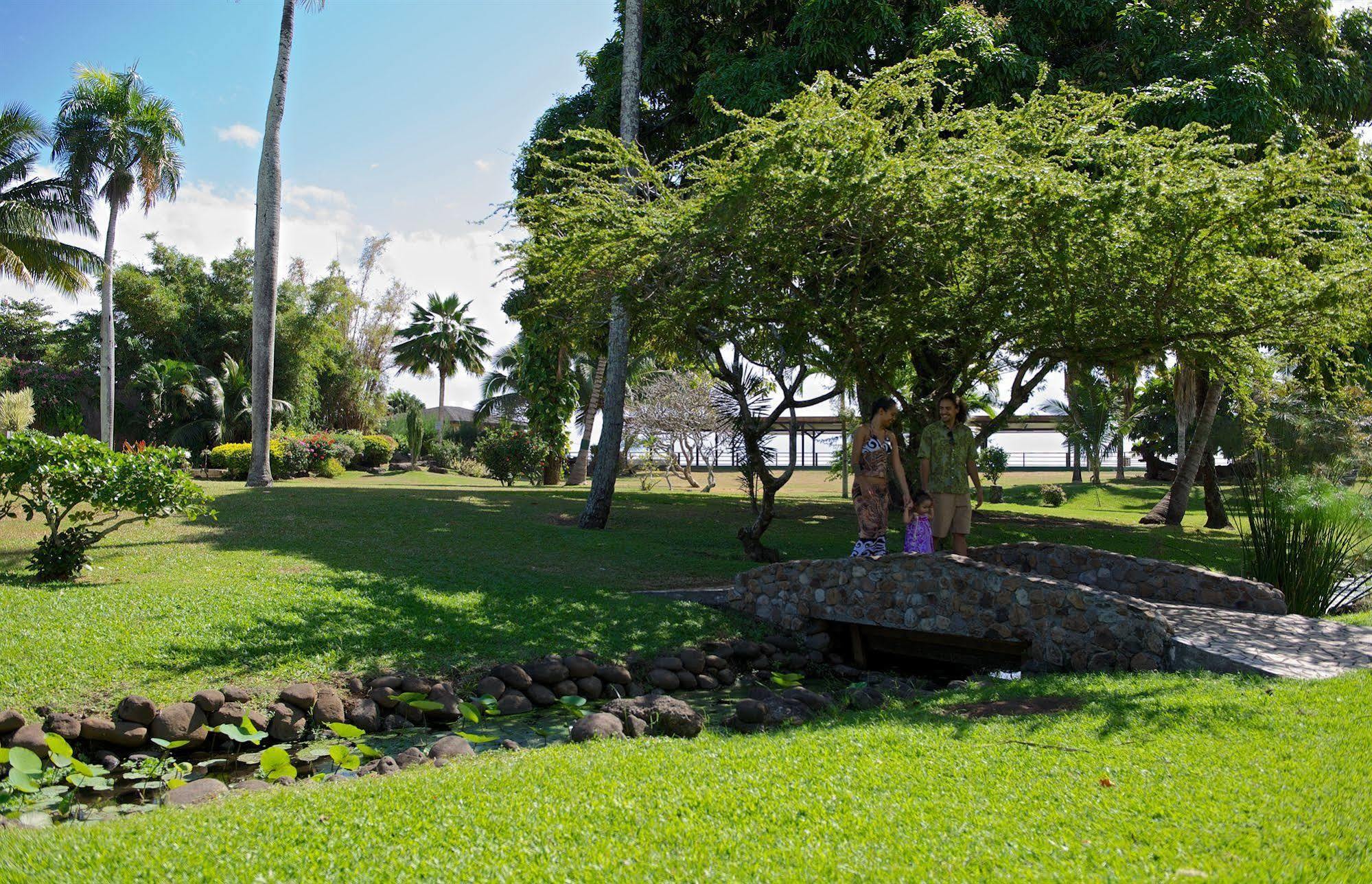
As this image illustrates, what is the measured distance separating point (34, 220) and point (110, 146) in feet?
11.1

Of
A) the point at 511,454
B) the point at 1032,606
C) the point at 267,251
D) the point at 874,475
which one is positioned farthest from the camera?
the point at 511,454

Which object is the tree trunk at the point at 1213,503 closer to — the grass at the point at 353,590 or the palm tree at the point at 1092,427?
the grass at the point at 353,590

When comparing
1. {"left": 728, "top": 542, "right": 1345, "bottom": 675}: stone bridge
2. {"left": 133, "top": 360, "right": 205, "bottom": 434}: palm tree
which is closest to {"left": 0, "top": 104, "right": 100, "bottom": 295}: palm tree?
{"left": 133, "top": 360, "right": 205, "bottom": 434}: palm tree

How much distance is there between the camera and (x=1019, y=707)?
6.32 meters

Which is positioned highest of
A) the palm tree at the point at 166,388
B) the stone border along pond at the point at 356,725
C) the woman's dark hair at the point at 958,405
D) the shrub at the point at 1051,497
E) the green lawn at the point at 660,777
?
the palm tree at the point at 166,388

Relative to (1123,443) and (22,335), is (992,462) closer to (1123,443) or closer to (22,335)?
(1123,443)

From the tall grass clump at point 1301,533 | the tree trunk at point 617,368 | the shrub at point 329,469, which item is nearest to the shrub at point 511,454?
the shrub at point 329,469

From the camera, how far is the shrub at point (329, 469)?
1096 inches

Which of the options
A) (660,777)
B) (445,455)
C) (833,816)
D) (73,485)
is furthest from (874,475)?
(445,455)

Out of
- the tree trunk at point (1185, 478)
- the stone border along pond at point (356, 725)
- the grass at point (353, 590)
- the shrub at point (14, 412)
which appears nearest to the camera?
the stone border along pond at point (356, 725)

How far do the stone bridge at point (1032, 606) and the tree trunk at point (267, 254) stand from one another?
14.5m

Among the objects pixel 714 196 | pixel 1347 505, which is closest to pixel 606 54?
pixel 714 196

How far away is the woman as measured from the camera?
9977 millimetres

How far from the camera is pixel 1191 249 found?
10.1 meters
